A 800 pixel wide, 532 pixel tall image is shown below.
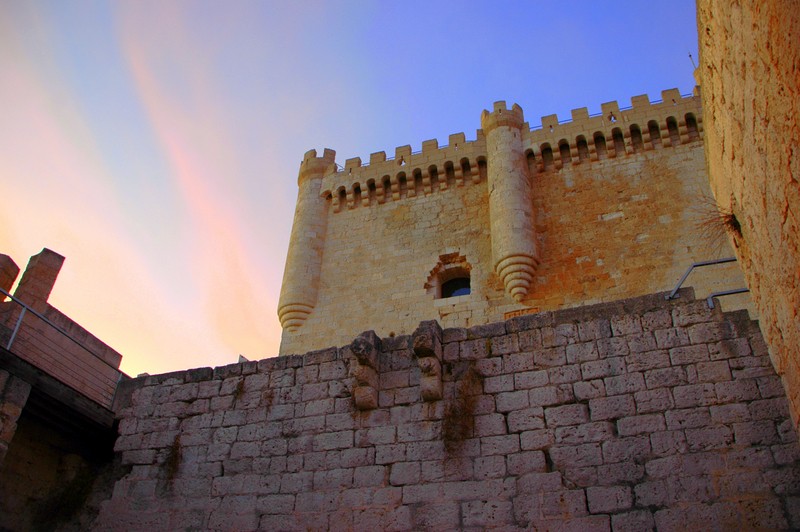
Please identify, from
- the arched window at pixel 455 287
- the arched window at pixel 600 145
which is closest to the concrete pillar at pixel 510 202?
the arched window at pixel 455 287

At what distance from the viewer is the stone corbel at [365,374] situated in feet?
18.6

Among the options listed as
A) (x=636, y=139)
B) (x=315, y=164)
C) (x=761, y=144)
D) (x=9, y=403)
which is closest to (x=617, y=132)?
(x=636, y=139)

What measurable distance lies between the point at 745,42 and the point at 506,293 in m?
8.51

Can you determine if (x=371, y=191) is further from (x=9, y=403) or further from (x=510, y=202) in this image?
(x=9, y=403)

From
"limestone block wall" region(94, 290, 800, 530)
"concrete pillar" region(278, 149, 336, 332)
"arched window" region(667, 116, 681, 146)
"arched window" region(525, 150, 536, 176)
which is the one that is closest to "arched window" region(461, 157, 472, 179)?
"arched window" region(525, 150, 536, 176)

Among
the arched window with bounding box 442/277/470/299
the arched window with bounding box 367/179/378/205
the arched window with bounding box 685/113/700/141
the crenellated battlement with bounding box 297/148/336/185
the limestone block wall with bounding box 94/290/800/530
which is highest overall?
the crenellated battlement with bounding box 297/148/336/185

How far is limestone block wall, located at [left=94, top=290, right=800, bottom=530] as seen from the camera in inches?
181

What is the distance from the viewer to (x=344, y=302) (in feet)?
40.7

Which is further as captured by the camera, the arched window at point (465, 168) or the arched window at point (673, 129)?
the arched window at point (465, 168)

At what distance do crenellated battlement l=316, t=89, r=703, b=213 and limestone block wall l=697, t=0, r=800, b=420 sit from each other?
8.73 metres

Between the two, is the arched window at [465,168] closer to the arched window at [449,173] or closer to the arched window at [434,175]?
the arched window at [449,173]

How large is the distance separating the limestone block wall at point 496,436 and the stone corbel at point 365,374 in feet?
0.09

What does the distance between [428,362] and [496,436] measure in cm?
84

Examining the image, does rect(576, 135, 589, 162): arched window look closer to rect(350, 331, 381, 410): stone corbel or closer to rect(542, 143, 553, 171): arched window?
rect(542, 143, 553, 171): arched window
